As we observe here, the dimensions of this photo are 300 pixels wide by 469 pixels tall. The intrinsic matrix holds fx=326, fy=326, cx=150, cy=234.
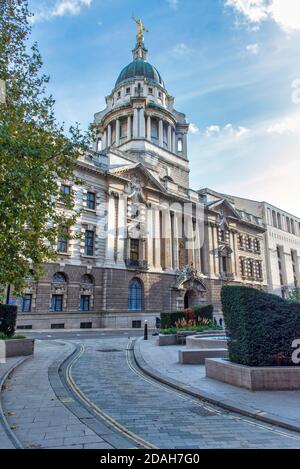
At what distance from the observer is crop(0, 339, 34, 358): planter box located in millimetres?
12758

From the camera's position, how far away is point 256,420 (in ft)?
19.6

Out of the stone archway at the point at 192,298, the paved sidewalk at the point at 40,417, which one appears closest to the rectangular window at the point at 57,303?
the stone archway at the point at 192,298

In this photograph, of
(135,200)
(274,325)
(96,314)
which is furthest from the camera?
(135,200)

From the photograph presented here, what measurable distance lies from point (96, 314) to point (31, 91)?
70.6ft

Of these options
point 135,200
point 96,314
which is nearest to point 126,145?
point 135,200

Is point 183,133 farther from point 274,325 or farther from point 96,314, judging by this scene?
point 274,325

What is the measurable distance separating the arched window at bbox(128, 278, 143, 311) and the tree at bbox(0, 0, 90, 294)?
879 inches

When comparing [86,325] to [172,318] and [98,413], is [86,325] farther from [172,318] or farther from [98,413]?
[98,413]

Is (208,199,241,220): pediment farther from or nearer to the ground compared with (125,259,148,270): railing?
farther from the ground

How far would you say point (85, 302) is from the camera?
98.1ft

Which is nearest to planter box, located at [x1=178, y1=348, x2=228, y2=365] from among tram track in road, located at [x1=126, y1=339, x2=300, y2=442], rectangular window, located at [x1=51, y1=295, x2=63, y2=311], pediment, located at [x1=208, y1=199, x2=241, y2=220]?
tram track in road, located at [x1=126, y1=339, x2=300, y2=442]

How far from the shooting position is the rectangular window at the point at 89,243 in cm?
3093

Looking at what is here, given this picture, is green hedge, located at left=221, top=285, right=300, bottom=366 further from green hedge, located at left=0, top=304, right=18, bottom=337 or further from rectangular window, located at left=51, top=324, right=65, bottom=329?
rectangular window, located at left=51, top=324, right=65, bottom=329

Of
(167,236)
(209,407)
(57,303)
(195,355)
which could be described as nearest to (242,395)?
(209,407)
